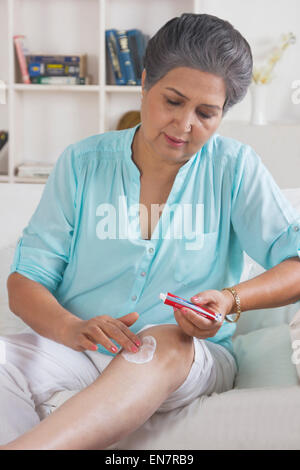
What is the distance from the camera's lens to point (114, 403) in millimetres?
910

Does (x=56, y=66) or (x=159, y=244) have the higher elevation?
(x=56, y=66)

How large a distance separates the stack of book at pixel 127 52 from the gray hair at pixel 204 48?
2.00 m

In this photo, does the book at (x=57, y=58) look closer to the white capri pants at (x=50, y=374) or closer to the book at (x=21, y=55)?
the book at (x=21, y=55)

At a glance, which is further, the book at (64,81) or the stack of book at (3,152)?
the stack of book at (3,152)

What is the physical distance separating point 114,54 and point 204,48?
214 cm

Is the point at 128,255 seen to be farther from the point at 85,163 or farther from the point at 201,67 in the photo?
the point at 201,67

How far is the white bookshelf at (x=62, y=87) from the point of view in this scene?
3.15m

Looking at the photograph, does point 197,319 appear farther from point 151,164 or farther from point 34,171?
point 34,171

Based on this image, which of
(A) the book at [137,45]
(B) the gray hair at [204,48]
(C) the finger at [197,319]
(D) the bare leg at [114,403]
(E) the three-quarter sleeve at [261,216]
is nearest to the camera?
(D) the bare leg at [114,403]

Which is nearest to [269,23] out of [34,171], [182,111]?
[34,171]

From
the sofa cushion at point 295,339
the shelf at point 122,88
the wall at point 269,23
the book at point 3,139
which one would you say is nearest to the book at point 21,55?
the book at point 3,139
